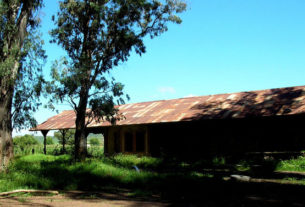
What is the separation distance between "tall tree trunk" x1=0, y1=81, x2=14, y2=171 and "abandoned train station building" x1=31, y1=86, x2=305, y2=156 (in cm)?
778

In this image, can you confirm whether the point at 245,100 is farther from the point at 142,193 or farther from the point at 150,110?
the point at 142,193

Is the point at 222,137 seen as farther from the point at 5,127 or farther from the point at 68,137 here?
the point at 68,137

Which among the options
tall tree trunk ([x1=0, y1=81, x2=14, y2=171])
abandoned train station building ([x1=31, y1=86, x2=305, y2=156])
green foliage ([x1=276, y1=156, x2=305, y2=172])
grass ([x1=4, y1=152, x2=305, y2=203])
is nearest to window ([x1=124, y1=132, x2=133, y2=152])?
abandoned train station building ([x1=31, y1=86, x2=305, y2=156])

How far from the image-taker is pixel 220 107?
17.7 meters

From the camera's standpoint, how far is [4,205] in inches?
261

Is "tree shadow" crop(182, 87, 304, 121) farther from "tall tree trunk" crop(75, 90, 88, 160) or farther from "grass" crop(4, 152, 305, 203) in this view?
"tall tree trunk" crop(75, 90, 88, 160)

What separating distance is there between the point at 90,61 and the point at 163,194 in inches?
393

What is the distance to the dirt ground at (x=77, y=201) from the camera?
6.84 m

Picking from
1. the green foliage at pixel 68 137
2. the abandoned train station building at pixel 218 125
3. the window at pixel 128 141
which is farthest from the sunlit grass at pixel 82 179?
the green foliage at pixel 68 137

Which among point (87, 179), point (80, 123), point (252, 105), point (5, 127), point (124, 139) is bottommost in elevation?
point (87, 179)

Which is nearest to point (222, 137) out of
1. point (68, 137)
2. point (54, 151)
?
point (54, 151)

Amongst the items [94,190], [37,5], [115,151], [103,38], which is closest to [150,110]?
[115,151]

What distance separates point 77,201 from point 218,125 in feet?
39.0

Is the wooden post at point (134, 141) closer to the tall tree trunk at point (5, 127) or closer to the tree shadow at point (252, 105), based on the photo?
the tree shadow at point (252, 105)
